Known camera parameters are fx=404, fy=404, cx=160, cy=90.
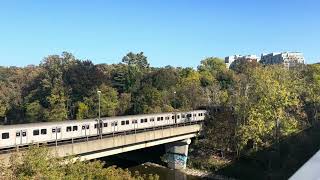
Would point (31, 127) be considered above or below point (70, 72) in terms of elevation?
below

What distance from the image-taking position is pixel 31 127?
3406cm

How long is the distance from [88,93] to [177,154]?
38491mm

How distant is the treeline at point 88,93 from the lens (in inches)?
3177

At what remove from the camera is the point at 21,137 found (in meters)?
33.2

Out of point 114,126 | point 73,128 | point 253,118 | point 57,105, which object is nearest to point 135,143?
point 114,126

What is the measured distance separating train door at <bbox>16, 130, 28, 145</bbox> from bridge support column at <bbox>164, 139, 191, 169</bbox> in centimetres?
2270

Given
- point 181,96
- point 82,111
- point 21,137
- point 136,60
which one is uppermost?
point 136,60

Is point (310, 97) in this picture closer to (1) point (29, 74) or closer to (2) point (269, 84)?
(2) point (269, 84)

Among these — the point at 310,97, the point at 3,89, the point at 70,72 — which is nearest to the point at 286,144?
the point at 310,97

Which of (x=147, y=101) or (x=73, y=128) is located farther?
(x=147, y=101)

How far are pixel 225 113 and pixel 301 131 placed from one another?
13396 mm

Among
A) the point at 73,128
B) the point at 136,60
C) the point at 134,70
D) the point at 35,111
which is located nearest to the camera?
the point at 73,128

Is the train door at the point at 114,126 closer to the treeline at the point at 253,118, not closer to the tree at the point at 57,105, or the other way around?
the treeline at the point at 253,118

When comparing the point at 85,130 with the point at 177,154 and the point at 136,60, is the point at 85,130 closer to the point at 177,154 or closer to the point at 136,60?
the point at 177,154
